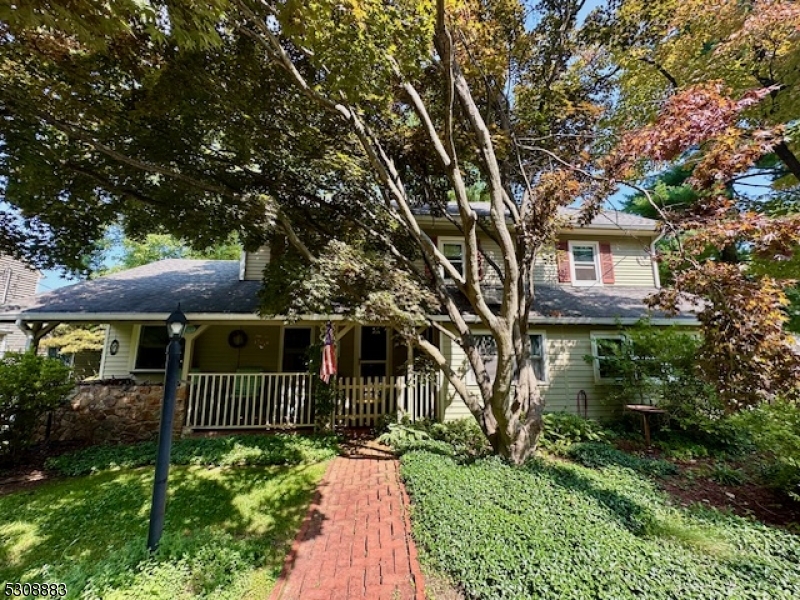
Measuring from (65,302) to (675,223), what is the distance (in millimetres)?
12322

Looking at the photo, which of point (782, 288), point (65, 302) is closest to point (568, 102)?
point (782, 288)

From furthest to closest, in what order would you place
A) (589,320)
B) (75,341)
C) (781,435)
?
(75,341) → (589,320) → (781,435)

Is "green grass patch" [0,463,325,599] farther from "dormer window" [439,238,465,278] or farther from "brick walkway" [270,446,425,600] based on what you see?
"dormer window" [439,238,465,278]

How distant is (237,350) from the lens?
1061 centimetres

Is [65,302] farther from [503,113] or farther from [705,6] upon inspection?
[705,6]

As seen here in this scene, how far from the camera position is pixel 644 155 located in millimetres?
4973

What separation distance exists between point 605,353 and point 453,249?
4817 mm

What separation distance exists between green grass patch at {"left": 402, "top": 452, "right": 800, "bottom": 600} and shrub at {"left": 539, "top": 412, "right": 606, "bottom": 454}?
2.29 metres

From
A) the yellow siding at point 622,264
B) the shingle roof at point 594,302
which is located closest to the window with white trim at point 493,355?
the shingle roof at point 594,302

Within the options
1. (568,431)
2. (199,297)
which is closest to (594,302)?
(568,431)

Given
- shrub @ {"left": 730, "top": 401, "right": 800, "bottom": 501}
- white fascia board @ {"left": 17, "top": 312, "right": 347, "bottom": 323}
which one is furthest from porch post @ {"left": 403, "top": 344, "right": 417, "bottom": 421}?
shrub @ {"left": 730, "top": 401, "right": 800, "bottom": 501}

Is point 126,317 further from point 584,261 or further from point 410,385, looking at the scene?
point 584,261

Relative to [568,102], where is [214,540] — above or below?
below

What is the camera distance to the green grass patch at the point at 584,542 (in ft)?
9.22
